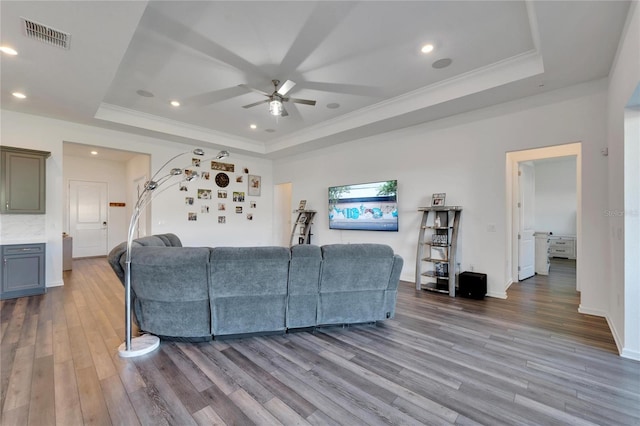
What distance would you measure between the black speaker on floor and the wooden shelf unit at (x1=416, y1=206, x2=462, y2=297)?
142 mm

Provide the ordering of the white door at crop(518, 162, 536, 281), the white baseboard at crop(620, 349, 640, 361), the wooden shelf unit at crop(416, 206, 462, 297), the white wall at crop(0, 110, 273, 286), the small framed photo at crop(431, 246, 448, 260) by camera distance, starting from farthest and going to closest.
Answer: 1. the white door at crop(518, 162, 536, 281)
2. the small framed photo at crop(431, 246, 448, 260)
3. the white wall at crop(0, 110, 273, 286)
4. the wooden shelf unit at crop(416, 206, 462, 297)
5. the white baseboard at crop(620, 349, 640, 361)

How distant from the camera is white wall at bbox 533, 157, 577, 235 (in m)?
7.92

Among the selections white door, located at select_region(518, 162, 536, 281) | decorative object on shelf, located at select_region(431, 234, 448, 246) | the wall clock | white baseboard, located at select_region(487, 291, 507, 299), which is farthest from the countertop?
white door, located at select_region(518, 162, 536, 281)

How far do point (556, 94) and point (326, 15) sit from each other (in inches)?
131

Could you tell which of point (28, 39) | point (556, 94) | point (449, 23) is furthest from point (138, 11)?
point (556, 94)

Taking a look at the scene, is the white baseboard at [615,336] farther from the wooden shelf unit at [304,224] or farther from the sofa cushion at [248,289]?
the wooden shelf unit at [304,224]

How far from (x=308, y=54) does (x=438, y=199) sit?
3.16m

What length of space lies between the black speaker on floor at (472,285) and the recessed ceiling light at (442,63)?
10.0 feet

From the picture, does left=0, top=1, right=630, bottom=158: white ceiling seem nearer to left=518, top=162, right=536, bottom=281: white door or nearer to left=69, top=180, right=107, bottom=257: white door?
left=518, top=162, right=536, bottom=281: white door

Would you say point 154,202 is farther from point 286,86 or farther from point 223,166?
point 286,86

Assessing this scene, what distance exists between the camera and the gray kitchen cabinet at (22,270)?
4.18 meters

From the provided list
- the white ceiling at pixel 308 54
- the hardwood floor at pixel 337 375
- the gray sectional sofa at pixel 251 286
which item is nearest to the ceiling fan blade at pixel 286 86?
the white ceiling at pixel 308 54

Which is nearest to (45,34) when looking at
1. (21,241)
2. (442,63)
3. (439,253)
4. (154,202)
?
(21,241)

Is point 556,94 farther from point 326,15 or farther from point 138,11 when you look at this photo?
point 138,11
